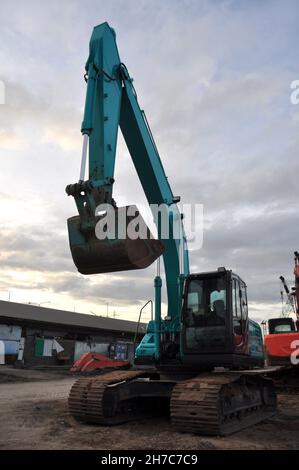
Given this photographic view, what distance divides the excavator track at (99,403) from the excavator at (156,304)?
21mm

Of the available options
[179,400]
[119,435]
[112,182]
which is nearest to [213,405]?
[179,400]

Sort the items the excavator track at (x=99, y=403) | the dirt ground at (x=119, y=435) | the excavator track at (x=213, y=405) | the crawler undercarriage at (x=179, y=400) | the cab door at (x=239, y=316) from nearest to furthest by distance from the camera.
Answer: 1. the dirt ground at (x=119, y=435)
2. the excavator track at (x=213, y=405)
3. the crawler undercarriage at (x=179, y=400)
4. the excavator track at (x=99, y=403)
5. the cab door at (x=239, y=316)

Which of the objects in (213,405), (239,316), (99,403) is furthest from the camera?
(239,316)

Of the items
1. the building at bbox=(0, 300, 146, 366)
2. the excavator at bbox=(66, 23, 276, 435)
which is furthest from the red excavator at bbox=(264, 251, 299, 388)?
the building at bbox=(0, 300, 146, 366)

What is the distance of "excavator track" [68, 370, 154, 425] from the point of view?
29.1ft

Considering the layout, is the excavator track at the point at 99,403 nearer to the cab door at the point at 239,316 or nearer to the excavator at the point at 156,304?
the excavator at the point at 156,304

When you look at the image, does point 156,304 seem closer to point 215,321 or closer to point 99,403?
point 215,321

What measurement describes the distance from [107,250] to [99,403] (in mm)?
3012

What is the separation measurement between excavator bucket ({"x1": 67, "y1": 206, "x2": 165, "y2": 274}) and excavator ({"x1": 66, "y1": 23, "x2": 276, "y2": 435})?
2cm

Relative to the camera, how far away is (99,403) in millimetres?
8805

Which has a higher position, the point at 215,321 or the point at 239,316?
the point at 239,316

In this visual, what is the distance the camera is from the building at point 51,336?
34.2 metres

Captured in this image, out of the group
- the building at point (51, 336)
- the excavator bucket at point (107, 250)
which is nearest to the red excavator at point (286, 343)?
the excavator bucket at point (107, 250)
